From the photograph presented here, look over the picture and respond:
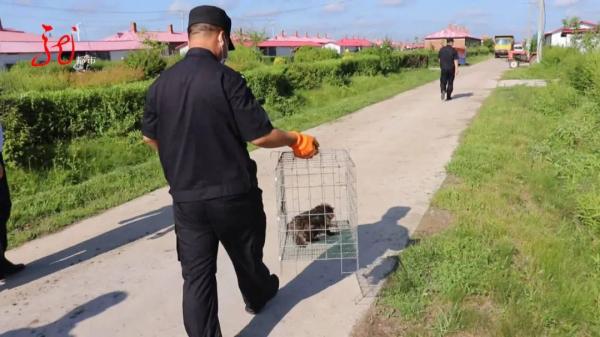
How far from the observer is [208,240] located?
2795 millimetres

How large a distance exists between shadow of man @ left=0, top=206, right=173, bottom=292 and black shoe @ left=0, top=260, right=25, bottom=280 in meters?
0.04

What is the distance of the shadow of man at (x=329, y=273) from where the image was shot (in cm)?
340

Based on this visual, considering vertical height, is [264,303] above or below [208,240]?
below

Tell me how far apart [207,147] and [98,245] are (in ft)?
9.12

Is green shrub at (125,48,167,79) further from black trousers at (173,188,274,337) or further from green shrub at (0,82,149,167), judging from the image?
black trousers at (173,188,274,337)

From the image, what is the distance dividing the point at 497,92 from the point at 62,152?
13.1 meters

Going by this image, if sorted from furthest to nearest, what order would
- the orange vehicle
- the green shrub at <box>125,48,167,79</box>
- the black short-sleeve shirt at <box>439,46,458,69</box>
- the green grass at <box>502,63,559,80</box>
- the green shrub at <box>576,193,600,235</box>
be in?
the orange vehicle, the green grass at <box>502,63,559,80</box>, the green shrub at <box>125,48,167,79</box>, the black short-sleeve shirt at <box>439,46,458,69</box>, the green shrub at <box>576,193,600,235</box>

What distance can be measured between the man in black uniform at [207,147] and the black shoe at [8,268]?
2200 millimetres

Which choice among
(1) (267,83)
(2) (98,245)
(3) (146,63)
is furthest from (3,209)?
(3) (146,63)

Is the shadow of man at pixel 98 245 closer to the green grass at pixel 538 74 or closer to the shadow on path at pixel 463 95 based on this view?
the shadow on path at pixel 463 95

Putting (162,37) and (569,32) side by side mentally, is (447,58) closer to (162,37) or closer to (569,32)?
(569,32)

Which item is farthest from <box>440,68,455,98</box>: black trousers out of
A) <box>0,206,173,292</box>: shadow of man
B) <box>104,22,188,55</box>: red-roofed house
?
<box>104,22,188,55</box>: red-roofed house

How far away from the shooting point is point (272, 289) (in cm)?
346

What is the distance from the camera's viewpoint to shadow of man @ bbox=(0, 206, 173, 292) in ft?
13.9
